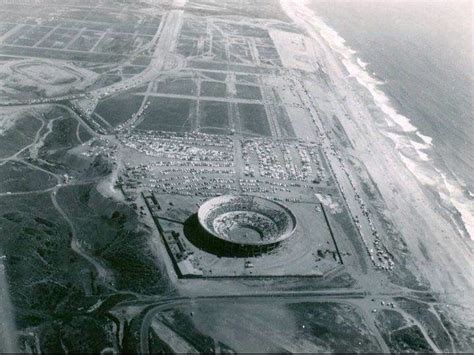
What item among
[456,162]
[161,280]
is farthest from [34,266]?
[456,162]

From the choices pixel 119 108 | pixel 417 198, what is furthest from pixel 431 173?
pixel 119 108

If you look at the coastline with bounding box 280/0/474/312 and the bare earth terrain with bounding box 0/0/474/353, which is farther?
the coastline with bounding box 280/0/474/312

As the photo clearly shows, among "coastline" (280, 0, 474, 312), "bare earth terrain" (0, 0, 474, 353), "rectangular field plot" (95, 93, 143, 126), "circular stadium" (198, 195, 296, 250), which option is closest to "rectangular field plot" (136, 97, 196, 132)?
"bare earth terrain" (0, 0, 474, 353)

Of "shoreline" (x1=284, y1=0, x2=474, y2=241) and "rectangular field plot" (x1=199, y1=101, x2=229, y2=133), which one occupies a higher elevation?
"rectangular field plot" (x1=199, y1=101, x2=229, y2=133)

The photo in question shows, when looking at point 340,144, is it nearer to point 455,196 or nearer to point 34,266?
point 455,196

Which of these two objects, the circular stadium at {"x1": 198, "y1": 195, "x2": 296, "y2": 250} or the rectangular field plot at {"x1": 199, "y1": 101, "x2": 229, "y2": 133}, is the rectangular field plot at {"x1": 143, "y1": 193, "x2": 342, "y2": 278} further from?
the rectangular field plot at {"x1": 199, "y1": 101, "x2": 229, "y2": 133}

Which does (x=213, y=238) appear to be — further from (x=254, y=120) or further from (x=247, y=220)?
(x=254, y=120)

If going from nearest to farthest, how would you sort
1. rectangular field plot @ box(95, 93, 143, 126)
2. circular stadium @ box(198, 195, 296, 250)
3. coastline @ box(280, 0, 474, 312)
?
1. circular stadium @ box(198, 195, 296, 250)
2. coastline @ box(280, 0, 474, 312)
3. rectangular field plot @ box(95, 93, 143, 126)

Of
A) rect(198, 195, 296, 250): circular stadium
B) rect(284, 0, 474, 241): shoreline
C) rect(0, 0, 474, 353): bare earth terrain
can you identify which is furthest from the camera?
rect(284, 0, 474, 241): shoreline
